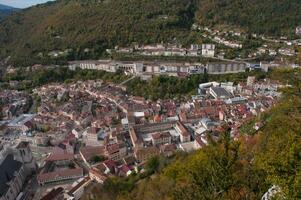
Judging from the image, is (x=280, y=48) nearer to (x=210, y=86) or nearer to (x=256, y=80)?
(x=256, y=80)

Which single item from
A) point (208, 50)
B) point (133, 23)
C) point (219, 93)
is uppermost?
point (133, 23)

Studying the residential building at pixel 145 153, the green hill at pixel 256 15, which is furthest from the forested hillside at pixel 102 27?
the residential building at pixel 145 153

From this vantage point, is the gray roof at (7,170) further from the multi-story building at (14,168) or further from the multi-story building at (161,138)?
the multi-story building at (161,138)

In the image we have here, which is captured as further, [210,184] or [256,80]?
[256,80]

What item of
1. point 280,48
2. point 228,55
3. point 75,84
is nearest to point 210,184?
point 75,84

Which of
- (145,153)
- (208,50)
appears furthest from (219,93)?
(208,50)

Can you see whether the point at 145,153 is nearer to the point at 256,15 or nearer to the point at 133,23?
the point at 133,23

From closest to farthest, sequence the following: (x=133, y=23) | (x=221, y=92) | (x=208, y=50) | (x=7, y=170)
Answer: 1. (x=7, y=170)
2. (x=221, y=92)
3. (x=208, y=50)
4. (x=133, y=23)
